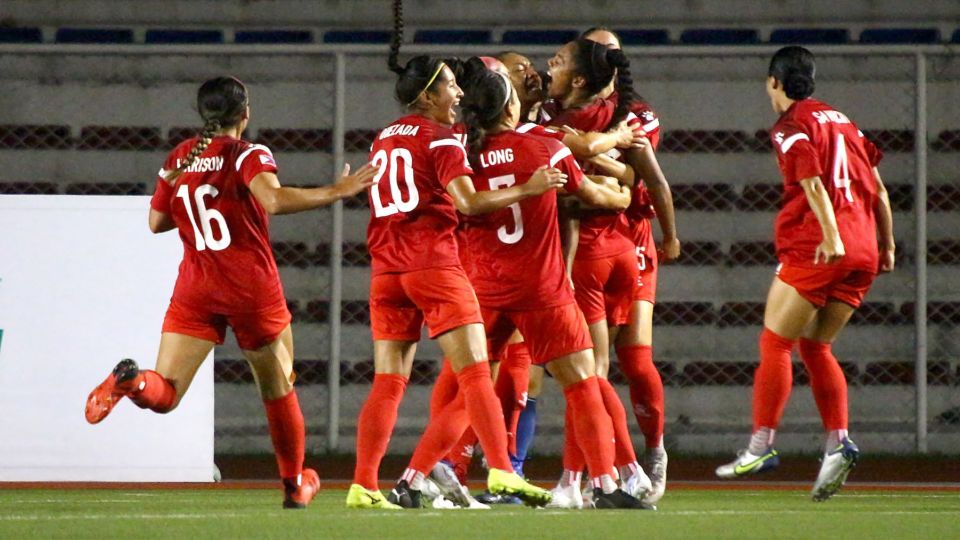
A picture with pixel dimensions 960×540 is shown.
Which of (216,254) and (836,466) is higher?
(216,254)

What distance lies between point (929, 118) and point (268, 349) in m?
7.02

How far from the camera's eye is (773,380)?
756 cm

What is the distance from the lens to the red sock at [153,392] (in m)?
6.23

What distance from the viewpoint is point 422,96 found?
21.3 ft

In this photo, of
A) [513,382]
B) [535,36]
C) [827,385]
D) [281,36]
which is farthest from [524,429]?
[281,36]

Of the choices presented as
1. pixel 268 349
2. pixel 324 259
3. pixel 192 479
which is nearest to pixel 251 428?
pixel 324 259

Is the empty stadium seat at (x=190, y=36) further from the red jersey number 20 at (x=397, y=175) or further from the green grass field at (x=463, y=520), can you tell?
the red jersey number 20 at (x=397, y=175)

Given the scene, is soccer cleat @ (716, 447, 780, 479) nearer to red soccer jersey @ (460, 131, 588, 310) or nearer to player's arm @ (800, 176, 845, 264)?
player's arm @ (800, 176, 845, 264)

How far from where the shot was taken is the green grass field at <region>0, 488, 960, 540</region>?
205 inches

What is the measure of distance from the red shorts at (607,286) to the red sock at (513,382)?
0.34 metres

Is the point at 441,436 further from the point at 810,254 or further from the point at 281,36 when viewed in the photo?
the point at 281,36

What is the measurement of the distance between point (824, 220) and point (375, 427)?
7.41 feet

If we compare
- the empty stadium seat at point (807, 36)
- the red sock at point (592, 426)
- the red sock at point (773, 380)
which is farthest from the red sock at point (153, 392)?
the empty stadium seat at point (807, 36)

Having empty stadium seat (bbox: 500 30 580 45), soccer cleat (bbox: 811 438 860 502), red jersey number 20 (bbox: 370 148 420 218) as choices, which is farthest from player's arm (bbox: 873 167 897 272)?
empty stadium seat (bbox: 500 30 580 45)
